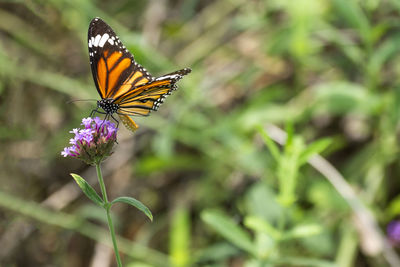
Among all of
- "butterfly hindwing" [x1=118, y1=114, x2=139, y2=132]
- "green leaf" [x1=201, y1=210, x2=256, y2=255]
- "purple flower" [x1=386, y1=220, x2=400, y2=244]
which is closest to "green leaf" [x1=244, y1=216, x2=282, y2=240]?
"green leaf" [x1=201, y1=210, x2=256, y2=255]

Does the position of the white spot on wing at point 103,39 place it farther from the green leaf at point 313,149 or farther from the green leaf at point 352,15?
the green leaf at point 352,15

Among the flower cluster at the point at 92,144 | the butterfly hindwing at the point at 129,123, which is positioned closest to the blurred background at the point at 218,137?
the butterfly hindwing at the point at 129,123

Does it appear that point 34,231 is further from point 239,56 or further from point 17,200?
point 239,56

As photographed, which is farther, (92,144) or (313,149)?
(313,149)

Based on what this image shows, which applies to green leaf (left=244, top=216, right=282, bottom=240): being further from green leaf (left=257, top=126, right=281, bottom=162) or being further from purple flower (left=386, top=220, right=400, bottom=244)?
purple flower (left=386, top=220, right=400, bottom=244)

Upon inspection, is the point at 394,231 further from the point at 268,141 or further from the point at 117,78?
the point at 117,78

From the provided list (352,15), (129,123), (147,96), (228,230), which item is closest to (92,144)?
(129,123)
